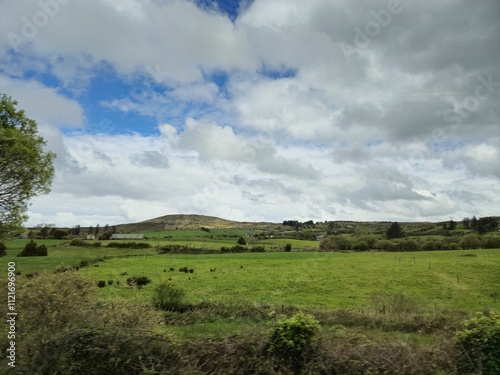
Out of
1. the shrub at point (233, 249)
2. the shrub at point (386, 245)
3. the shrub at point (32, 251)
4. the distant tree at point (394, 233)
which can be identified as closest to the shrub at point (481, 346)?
the shrub at point (32, 251)

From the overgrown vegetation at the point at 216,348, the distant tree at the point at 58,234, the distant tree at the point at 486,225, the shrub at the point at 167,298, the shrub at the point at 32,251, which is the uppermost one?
Result: the distant tree at the point at 486,225

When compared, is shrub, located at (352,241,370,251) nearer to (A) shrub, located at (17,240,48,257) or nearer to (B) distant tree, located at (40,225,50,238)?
(A) shrub, located at (17,240,48,257)

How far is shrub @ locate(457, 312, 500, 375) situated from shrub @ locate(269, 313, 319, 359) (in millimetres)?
3383

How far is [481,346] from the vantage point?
8320mm

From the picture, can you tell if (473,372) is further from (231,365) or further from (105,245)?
(105,245)

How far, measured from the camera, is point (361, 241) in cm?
11269

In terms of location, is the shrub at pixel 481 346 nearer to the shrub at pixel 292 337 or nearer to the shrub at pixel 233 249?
the shrub at pixel 292 337

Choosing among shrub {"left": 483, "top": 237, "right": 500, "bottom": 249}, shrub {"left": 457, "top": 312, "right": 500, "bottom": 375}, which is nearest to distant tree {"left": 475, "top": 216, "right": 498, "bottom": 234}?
shrub {"left": 483, "top": 237, "right": 500, "bottom": 249}

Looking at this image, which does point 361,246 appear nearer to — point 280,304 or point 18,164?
point 280,304

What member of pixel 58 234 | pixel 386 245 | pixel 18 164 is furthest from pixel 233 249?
pixel 18 164

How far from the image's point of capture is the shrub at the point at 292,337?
27.6ft

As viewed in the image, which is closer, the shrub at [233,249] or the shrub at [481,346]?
the shrub at [481,346]

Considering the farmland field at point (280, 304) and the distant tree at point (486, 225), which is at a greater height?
the distant tree at point (486, 225)

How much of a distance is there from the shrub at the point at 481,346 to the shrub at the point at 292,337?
3383 mm
